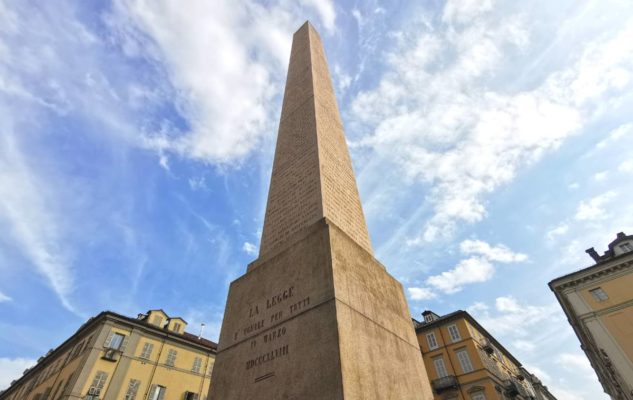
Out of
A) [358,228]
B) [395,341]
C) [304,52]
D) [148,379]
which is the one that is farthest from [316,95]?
[148,379]

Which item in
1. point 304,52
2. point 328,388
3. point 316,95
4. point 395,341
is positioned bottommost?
point 328,388

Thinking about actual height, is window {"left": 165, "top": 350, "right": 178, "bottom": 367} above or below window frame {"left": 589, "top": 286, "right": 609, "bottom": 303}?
below

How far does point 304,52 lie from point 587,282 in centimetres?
2980

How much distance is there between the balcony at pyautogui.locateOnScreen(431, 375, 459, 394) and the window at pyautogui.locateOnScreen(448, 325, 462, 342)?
335 centimetres

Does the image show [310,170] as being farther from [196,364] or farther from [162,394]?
[196,364]

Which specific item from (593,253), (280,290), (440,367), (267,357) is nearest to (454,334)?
(440,367)

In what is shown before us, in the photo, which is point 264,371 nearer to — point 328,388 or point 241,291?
point 328,388

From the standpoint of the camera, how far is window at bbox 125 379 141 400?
2409 centimetres

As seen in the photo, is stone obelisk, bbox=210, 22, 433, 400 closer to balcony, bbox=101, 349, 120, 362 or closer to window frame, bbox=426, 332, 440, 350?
balcony, bbox=101, 349, 120, 362

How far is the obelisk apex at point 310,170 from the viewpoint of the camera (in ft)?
17.7

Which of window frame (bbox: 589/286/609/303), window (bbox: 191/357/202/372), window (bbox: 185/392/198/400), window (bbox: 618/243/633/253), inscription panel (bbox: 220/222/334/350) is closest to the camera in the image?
inscription panel (bbox: 220/222/334/350)

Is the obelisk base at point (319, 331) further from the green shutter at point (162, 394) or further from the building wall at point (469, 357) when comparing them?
the building wall at point (469, 357)

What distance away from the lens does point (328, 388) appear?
3033mm

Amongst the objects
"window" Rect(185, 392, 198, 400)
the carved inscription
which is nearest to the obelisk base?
the carved inscription
